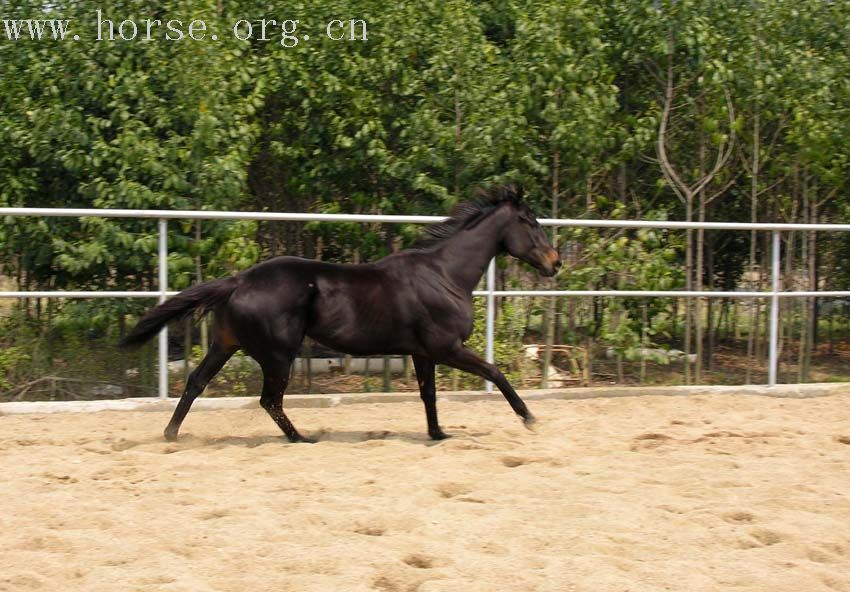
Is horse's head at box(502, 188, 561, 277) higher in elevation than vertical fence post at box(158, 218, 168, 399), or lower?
higher

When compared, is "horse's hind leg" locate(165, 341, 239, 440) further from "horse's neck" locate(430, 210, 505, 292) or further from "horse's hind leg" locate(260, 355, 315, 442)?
"horse's neck" locate(430, 210, 505, 292)

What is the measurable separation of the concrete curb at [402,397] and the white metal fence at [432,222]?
5.9 inches

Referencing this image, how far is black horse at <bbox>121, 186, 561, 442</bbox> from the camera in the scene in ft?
19.2

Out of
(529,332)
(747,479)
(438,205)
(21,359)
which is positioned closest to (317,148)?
(438,205)

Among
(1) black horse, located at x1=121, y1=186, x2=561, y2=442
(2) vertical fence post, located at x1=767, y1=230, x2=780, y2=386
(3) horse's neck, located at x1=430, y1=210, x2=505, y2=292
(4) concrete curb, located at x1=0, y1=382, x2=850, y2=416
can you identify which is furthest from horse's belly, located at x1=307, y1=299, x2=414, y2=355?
(2) vertical fence post, located at x1=767, y1=230, x2=780, y2=386

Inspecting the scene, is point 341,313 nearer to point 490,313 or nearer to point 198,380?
point 198,380

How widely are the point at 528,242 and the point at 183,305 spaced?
Result: 2278 millimetres

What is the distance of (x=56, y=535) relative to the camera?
3.92m

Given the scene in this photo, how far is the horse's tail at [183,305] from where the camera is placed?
232 inches

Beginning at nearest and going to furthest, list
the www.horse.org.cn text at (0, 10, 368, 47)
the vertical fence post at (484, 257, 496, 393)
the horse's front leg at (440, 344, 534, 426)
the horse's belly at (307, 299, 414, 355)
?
1. the horse's belly at (307, 299, 414, 355)
2. the horse's front leg at (440, 344, 534, 426)
3. the vertical fence post at (484, 257, 496, 393)
4. the www.horse.org.cn text at (0, 10, 368, 47)

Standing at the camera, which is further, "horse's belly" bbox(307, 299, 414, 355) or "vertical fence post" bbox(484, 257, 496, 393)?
"vertical fence post" bbox(484, 257, 496, 393)

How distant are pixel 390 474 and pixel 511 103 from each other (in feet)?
17.4

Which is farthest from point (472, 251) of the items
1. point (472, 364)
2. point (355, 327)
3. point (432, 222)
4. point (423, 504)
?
point (423, 504)

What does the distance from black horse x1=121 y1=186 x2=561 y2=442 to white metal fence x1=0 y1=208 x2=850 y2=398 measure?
3.39 feet
